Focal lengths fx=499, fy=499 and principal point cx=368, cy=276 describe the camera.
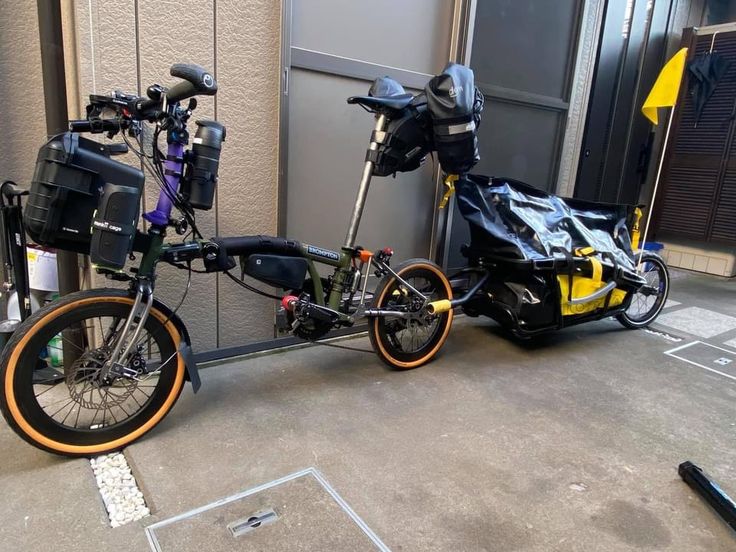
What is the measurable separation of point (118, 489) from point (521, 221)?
230 cm

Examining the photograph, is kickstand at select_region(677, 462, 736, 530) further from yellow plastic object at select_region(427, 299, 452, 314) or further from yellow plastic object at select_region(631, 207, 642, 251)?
yellow plastic object at select_region(631, 207, 642, 251)

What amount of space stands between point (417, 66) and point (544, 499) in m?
2.47

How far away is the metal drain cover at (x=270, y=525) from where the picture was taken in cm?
147

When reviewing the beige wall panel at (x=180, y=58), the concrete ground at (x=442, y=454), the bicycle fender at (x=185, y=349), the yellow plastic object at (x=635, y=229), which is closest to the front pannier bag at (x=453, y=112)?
the beige wall panel at (x=180, y=58)

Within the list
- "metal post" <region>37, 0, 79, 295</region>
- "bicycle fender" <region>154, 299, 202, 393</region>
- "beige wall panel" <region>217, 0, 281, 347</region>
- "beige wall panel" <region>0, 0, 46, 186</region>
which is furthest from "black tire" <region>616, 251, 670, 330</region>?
"beige wall panel" <region>0, 0, 46, 186</region>

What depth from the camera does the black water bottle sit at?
73.9 inches

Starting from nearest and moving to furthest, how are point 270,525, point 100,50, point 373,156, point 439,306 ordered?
1. point 270,525
2. point 100,50
3. point 373,156
4. point 439,306

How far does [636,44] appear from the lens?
4.59 meters

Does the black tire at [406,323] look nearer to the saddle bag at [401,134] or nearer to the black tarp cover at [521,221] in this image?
the black tarp cover at [521,221]

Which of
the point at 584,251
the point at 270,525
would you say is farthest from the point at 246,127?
the point at 584,251

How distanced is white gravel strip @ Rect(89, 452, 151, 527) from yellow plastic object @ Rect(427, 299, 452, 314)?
1.55 meters

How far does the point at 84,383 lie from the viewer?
6.01ft

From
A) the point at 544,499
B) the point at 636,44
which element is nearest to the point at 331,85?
the point at 544,499

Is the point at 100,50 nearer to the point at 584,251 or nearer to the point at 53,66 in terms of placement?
the point at 53,66
